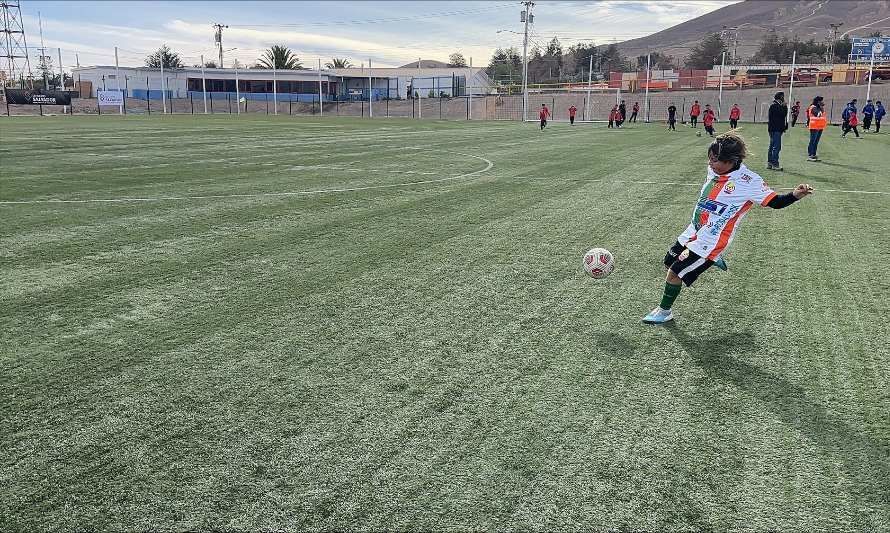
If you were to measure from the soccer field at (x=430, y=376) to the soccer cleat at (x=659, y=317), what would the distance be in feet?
0.42

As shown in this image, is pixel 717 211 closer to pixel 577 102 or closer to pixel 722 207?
pixel 722 207

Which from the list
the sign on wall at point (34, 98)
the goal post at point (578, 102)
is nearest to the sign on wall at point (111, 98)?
the sign on wall at point (34, 98)

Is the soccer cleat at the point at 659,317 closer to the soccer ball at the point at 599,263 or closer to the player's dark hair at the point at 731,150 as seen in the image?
the soccer ball at the point at 599,263

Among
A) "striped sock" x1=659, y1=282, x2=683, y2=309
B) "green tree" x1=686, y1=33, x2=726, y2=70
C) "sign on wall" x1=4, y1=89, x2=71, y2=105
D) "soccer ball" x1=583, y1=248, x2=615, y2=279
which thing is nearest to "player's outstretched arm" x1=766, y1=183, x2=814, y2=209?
"striped sock" x1=659, y1=282, x2=683, y2=309

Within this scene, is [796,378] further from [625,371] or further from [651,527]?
[651,527]

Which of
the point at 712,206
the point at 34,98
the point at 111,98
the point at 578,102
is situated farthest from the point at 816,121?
the point at 34,98

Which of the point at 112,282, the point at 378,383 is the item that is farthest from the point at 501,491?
the point at 112,282

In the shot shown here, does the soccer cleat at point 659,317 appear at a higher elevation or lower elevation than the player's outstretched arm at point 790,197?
lower

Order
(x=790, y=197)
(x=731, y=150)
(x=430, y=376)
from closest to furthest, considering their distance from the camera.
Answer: (x=430, y=376) < (x=790, y=197) < (x=731, y=150)

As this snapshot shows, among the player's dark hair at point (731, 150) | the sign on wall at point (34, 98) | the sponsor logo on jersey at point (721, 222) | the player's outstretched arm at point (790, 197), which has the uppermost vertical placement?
the sign on wall at point (34, 98)

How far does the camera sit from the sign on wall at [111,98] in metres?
61.9

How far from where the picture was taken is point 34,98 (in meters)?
58.2

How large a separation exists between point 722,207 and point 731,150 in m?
0.44

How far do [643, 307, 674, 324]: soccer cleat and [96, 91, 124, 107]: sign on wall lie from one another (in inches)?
2634
